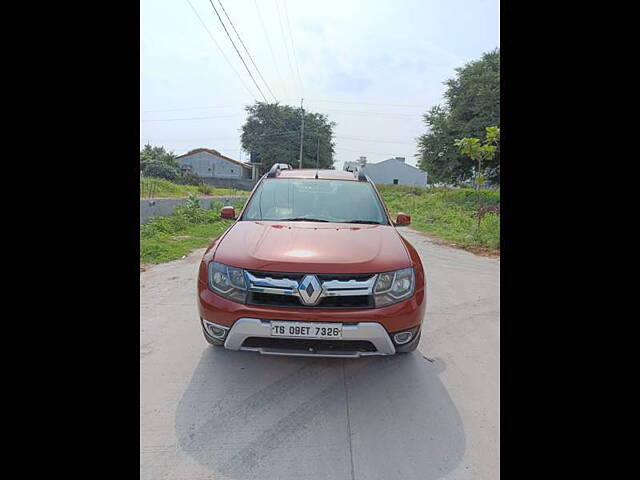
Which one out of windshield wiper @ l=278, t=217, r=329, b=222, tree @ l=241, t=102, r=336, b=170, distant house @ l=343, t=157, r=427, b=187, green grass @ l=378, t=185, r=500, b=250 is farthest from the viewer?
distant house @ l=343, t=157, r=427, b=187

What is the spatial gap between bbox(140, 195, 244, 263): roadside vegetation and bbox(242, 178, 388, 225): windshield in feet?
12.6

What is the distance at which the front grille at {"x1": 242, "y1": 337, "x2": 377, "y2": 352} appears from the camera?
7.04 feet

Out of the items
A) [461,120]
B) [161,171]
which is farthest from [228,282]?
[161,171]

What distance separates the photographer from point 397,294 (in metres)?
2.24

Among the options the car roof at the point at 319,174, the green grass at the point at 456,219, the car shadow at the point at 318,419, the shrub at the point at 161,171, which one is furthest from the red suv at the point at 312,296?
the shrub at the point at 161,171

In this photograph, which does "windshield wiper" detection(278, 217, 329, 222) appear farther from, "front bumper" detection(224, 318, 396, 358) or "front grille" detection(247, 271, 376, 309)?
"front bumper" detection(224, 318, 396, 358)

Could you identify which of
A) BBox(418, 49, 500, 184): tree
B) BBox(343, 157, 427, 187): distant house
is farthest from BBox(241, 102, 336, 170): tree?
BBox(418, 49, 500, 184): tree

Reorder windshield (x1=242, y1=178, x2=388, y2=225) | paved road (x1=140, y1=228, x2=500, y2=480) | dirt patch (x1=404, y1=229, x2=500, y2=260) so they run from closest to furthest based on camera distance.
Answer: paved road (x1=140, y1=228, x2=500, y2=480) → windshield (x1=242, y1=178, x2=388, y2=225) → dirt patch (x1=404, y1=229, x2=500, y2=260)

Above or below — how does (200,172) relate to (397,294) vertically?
above

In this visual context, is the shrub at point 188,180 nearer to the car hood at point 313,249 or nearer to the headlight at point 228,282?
the car hood at point 313,249

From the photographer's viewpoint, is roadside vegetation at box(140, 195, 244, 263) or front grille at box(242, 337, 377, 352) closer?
front grille at box(242, 337, 377, 352)
